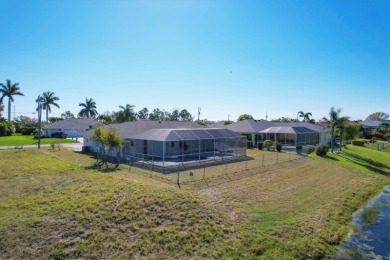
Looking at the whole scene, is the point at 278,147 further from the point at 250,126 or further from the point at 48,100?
the point at 48,100

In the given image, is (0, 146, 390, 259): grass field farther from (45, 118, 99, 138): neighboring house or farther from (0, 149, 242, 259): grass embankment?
(45, 118, 99, 138): neighboring house

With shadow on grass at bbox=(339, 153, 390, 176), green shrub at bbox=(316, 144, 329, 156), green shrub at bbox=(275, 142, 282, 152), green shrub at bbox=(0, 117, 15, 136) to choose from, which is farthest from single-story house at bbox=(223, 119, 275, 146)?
green shrub at bbox=(0, 117, 15, 136)

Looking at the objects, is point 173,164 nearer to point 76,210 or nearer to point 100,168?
point 100,168

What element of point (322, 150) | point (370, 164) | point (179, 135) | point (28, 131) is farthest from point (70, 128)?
point (370, 164)

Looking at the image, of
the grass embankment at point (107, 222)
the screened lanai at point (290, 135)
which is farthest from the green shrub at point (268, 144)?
the grass embankment at point (107, 222)

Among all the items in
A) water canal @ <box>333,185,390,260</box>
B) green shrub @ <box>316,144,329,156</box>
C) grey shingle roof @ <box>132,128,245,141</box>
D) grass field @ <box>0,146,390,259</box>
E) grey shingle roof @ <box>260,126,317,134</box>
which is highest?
grey shingle roof @ <box>260,126,317,134</box>

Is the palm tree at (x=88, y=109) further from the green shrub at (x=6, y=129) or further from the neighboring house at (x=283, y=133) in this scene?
the neighboring house at (x=283, y=133)

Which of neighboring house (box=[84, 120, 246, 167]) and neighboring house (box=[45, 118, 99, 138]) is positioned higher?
neighboring house (box=[45, 118, 99, 138])
